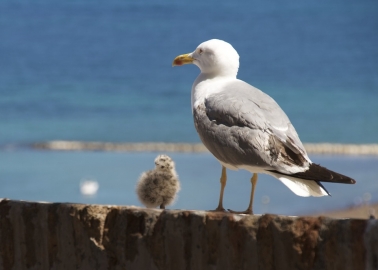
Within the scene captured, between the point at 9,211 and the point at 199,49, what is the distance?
68.5 inches

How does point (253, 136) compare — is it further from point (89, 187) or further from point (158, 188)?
point (89, 187)

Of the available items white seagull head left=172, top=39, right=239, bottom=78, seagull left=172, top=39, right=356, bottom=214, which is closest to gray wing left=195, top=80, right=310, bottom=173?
seagull left=172, top=39, right=356, bottom=214

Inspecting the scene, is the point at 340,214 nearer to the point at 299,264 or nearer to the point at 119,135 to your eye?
the point at 299,264

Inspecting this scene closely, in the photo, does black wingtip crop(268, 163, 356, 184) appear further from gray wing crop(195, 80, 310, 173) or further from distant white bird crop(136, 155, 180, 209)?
distant white bird crop(136, 155, 180, 209)

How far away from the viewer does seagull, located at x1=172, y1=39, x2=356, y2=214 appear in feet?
15.2

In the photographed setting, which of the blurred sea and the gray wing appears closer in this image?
the gray wing

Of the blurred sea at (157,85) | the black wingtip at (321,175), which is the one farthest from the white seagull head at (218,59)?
the blurred sea at (157,85)

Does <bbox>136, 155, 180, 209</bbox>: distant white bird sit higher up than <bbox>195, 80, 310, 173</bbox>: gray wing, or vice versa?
<bbox>195, 80, 310, 173</bbox>: gray wing

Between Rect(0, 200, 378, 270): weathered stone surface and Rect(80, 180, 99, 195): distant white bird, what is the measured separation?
8.60m

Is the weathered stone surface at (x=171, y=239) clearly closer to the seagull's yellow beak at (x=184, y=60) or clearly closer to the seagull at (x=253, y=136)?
the seagull at (x=253, y=136)

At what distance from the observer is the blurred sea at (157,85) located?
13961mm

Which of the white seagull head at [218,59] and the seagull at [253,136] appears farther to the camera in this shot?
the white seagull head at [218,59]

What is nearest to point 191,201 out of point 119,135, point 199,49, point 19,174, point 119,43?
point 19,174

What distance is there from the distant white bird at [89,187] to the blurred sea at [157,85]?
197 millimetres
